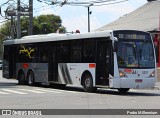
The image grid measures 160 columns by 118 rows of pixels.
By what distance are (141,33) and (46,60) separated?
6761 millimetres

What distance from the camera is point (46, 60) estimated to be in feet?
87.2

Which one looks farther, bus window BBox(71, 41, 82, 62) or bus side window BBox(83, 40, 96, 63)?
bus window BBox(71, 41, 82, 62)

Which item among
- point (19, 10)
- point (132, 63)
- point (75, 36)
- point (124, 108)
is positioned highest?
point (19, 10)

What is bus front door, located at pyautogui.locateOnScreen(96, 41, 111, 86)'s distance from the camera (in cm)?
2147

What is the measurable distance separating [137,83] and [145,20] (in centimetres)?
2587

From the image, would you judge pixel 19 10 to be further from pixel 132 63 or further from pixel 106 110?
pixel 106 110

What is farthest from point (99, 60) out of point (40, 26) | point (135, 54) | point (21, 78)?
point (40, 26)

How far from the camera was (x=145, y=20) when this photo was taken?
46531mm

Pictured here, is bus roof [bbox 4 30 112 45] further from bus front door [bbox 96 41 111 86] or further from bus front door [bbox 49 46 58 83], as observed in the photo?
bus front door [bbox 49 46 58 83]

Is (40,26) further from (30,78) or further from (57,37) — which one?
(57,37)

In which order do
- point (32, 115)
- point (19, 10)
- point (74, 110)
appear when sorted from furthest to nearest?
1. point (19, 10)
2. point (74, 110)
3. point (32, 115)

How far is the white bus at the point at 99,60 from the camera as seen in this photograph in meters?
21.2

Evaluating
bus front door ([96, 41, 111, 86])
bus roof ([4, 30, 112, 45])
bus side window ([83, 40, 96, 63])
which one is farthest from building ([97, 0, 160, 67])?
bus front door ([96, 41, 111, 86])

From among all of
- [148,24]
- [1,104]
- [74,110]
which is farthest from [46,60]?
[148,24]
